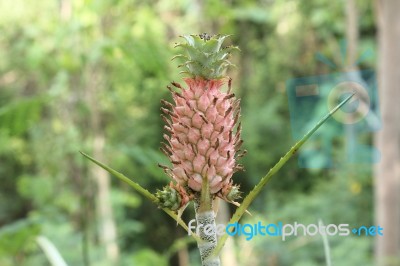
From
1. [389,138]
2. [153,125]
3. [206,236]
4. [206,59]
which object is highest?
[153,125]

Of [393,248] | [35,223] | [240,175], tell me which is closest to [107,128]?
[240,175]

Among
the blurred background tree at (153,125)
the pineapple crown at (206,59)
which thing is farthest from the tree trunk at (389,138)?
the pineapple crown at (206,59)

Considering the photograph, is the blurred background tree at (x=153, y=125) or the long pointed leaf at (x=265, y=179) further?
the blurred background tree at (x=153, y=125)

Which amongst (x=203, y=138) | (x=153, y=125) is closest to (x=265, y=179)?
(x=203, y=138)

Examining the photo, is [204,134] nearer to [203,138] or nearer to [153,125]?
[203,138]

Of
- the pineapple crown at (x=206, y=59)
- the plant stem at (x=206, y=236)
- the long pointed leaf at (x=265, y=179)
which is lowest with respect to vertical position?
the plant stem at (x=206, y=236)

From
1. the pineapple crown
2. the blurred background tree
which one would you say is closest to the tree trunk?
the blurred background tree

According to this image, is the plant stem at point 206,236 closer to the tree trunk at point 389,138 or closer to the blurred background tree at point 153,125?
the blurred background tree at point 153,125
